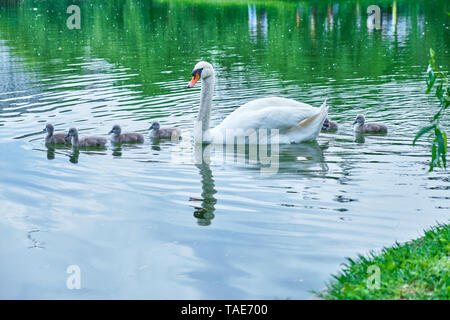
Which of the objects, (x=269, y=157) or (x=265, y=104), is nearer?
(x=269, y=157)

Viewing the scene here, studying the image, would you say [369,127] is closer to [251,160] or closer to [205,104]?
[251,160]

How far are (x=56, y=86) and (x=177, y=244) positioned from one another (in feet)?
42.0

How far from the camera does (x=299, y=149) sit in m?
11.8

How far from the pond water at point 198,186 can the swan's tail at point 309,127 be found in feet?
0.80

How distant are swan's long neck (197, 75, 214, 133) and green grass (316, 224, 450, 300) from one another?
264 inches

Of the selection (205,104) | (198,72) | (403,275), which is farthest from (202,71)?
(403,275)

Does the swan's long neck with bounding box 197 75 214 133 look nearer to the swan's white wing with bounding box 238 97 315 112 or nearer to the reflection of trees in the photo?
the swan's white wing with bounding box 238 97 315 112

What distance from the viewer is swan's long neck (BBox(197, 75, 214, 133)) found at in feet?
41.3

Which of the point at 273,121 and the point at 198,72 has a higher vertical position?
the point at 198,72

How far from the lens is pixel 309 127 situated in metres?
12.0

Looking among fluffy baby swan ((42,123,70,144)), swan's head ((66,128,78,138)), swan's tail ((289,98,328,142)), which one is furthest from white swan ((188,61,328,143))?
A: fluffy baby swan ((42,123,70,144))

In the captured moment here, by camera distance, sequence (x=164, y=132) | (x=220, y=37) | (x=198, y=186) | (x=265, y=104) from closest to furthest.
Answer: (x=198, y=186) < (x=265, y=104) < (x=164, y=132) < (x=220, y=37)

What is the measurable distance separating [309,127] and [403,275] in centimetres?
678

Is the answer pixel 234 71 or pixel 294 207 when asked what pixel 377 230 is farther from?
pixel 234 71
